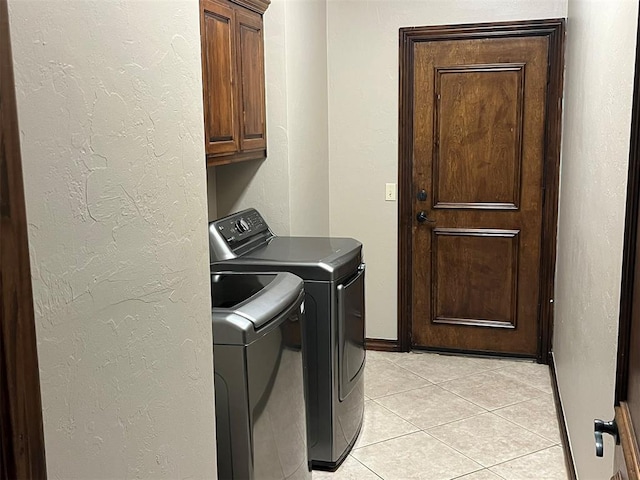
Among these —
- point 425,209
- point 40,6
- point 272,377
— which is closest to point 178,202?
point 40,6

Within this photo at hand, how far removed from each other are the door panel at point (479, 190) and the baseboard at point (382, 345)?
19cm

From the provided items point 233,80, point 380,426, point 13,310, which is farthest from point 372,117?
point 13,310

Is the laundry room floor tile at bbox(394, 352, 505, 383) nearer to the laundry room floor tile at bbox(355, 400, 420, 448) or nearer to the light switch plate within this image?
the laundry room floor tile at bbox(355, 400, 420, 448)

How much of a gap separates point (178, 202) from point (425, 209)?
300 cm

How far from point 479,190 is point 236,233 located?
167 centimetres

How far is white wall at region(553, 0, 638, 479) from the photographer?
1.89 m

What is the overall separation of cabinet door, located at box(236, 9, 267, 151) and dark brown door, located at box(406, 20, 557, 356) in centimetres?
112

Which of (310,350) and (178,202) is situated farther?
(310,350)

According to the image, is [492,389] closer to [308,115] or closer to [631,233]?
[308,115]

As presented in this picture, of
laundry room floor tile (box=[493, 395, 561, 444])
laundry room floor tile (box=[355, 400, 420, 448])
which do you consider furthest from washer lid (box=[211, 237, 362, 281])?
laundry room floor tile (box=[493, 395, 561, 444])

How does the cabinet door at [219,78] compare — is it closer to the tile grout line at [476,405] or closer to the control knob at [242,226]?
the control knob at [242,226]

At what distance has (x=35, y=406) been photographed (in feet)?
2.79

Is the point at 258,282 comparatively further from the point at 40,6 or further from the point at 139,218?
the point at 40,6

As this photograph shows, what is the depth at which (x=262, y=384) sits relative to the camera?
2.15 meters
